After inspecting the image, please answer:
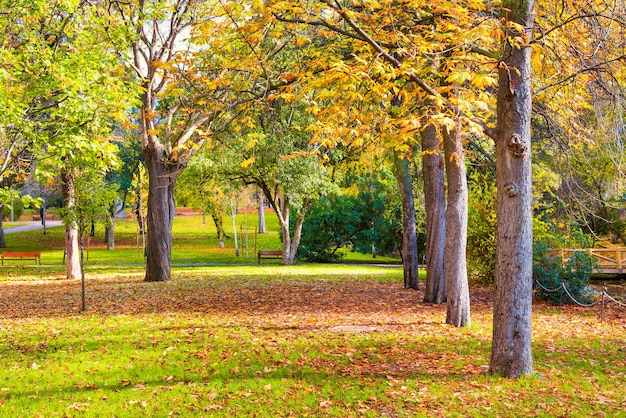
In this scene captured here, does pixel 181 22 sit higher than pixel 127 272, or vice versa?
pixel 181 22

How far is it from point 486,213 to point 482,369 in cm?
1083

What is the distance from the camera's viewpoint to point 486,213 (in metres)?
17.8

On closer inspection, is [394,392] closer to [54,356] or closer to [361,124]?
[361,124]

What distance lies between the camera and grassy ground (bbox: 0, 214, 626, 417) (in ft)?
20.8

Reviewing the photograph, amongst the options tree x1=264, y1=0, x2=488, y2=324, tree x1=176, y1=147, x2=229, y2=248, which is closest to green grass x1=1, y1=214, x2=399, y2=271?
tree x1=176, y1=147, x2=229, y2=248

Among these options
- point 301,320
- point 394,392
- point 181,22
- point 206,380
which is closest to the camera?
point 394,392

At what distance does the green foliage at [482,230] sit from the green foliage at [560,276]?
2.55 meters

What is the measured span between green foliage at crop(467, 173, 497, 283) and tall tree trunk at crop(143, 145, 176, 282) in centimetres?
989

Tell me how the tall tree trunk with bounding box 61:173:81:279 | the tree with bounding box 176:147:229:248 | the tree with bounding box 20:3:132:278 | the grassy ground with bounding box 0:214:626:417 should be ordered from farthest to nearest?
the tree with bounding box 176:147:229:248, the tall tree trunk with bounding box 61:173:81:279, the tree with bounding box 20:3:132:278, the grassy ground with bounding box 0:214:626:417

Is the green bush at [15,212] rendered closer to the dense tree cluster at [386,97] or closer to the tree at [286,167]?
the tree at [286,167]

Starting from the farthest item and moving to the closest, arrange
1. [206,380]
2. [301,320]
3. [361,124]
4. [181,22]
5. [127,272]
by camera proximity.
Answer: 1. [127,272]
2. [181,22]
3. [301,320]
4. [361,124]
5. [206,380]

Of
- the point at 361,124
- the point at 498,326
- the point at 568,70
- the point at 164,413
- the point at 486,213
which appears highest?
the point at 568,70

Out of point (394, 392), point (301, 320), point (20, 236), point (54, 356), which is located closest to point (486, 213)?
point (301, 320)

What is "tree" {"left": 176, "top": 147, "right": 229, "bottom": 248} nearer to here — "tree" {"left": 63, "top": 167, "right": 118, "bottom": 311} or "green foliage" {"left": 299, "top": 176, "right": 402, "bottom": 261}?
"green foliage" {"left": 299, "top": 176, "right": 402, "bottom": 261}
